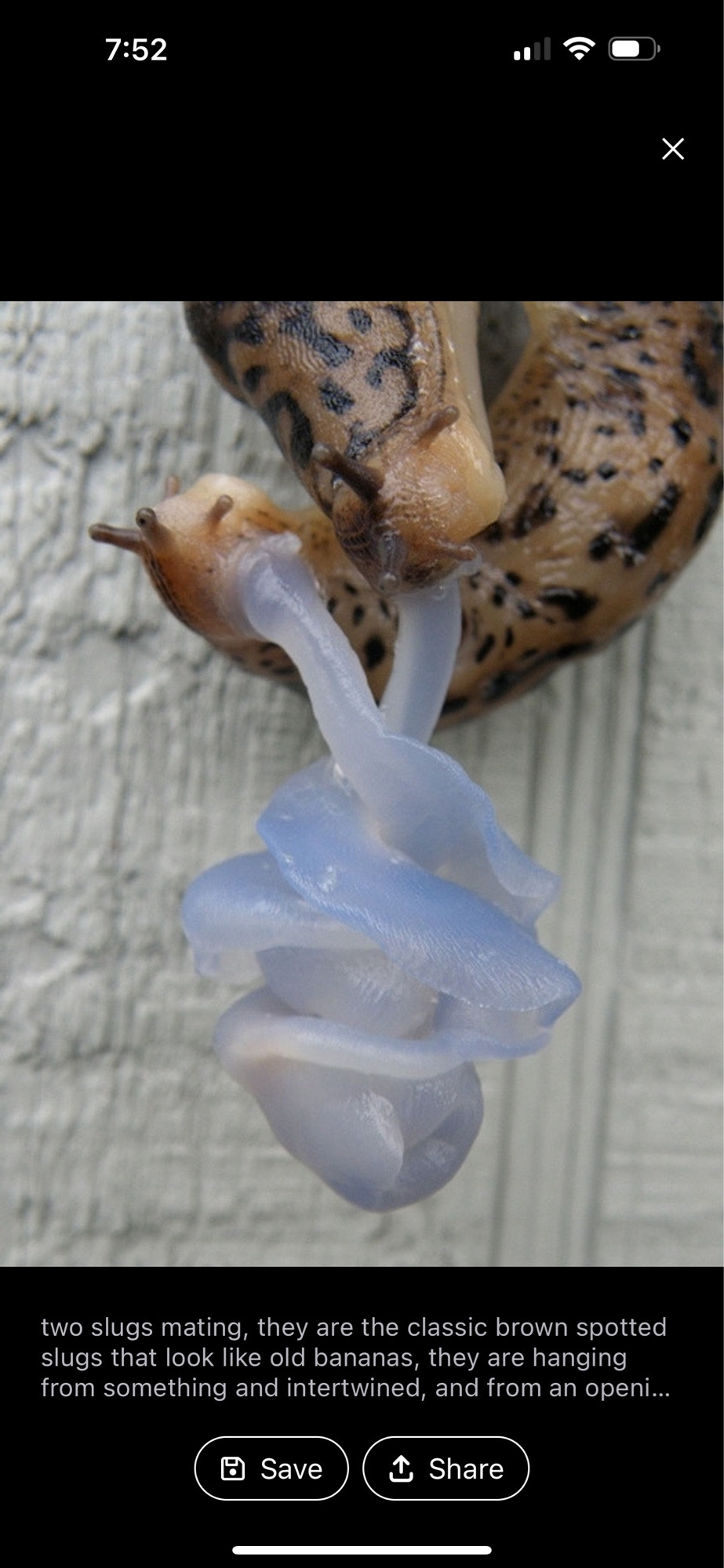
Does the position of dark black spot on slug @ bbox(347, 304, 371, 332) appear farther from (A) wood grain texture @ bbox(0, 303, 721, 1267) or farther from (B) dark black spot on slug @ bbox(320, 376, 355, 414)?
(A) wood grain texture @ bbox(0, 303, 721, 1267)

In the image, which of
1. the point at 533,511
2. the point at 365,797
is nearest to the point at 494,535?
the point at 533,511
